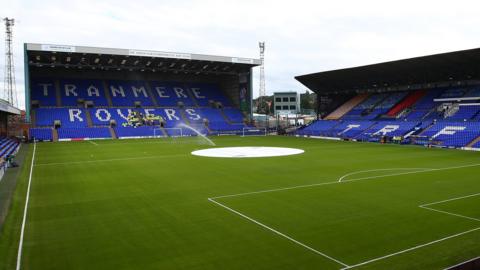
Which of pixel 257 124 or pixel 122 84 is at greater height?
pixel 122 84

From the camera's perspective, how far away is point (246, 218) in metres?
13.0

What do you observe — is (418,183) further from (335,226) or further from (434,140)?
(434,140)

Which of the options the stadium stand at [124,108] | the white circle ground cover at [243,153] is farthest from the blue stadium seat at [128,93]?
the white circle ground cover at [243,153]

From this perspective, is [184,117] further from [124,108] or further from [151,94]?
[124,108]

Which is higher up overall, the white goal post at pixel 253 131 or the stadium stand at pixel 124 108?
the stadium stand at pixel 124 108

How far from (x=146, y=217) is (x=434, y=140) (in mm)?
38123

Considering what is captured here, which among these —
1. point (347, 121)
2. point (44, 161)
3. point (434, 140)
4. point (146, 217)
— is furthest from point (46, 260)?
point (347, 121)

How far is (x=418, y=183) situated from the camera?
19.1m

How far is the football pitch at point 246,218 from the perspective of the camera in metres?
9.49

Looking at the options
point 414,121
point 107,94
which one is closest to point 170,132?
point 107,94

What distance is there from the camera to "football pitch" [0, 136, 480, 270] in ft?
31.1

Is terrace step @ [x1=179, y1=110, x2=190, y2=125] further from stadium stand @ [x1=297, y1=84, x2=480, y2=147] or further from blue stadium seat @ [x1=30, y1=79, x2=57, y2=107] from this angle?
blue stadium seat @ [x1=30, y1=79, x2=57, y2=107]

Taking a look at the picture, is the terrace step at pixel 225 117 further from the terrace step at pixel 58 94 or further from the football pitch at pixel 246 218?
the football pitch at pixel 246 218

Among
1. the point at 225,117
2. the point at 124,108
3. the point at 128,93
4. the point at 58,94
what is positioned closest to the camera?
the point at 58,94
